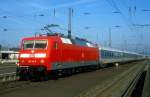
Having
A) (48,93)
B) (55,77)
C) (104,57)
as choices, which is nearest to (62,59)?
(55,77)

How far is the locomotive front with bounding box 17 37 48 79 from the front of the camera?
23.5 m

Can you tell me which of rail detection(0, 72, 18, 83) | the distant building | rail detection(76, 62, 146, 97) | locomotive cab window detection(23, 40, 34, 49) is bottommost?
the distant building

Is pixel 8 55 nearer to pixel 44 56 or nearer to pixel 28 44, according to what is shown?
pixel 28 44

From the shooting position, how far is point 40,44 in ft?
80.3

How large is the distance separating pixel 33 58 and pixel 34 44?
1.31 meters

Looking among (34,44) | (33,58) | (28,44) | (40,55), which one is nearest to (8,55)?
(28,44)

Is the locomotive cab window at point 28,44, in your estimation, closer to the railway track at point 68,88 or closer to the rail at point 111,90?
the railway track at point 68,88

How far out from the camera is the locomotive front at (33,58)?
23531 millimetres

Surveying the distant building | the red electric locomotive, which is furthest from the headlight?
the distant building

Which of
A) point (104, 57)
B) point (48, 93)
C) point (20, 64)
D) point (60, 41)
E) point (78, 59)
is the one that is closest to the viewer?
point (48, 93)

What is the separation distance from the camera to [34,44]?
974 inches

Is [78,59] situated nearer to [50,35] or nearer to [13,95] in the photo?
[50,35]

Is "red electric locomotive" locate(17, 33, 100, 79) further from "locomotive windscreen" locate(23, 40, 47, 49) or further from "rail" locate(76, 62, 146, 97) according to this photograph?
"rail" locate(76, 62, 146, 97)

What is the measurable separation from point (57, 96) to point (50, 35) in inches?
430
